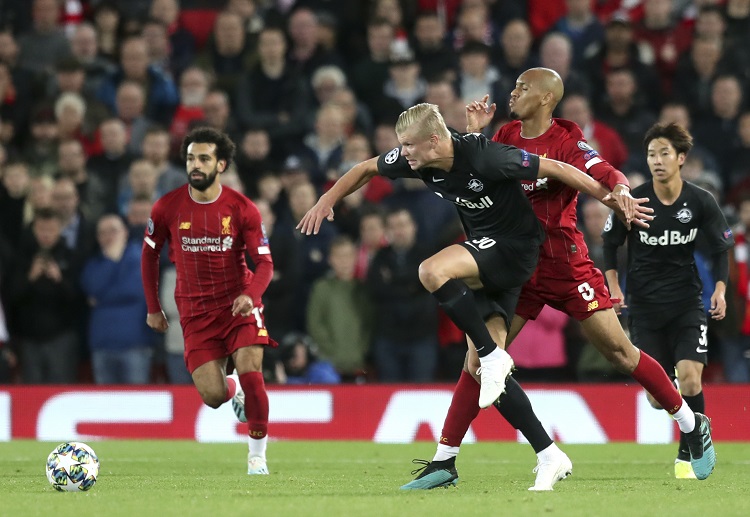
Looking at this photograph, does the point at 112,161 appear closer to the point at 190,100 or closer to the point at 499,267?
the point at 190,100

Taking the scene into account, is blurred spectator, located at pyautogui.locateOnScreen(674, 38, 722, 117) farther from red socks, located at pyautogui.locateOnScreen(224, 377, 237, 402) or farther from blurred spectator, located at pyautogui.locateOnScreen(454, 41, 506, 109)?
red socks, located at pyautogui.locateOnScreen(224, 377, 237, 402)

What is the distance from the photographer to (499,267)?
771cm

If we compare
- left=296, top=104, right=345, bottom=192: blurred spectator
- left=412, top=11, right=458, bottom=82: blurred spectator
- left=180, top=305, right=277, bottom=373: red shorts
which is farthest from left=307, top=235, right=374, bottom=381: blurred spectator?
left=180, top=305, right=277, bottom=373: red shorts

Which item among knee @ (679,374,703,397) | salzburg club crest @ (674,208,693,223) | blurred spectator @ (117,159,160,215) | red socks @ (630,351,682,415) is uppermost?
blurred spectator @ (117,159,160,215)

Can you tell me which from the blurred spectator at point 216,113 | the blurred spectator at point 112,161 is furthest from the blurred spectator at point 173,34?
the blurred spectator at point 112,161

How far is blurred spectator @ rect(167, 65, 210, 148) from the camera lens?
15148 millimetres

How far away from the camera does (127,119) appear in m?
15.3

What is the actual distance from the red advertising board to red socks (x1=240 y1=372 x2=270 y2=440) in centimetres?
353

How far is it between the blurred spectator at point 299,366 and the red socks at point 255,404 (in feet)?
12.2

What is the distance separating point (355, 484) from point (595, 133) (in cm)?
666

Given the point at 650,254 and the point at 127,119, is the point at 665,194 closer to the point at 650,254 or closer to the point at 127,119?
the point at 650,254

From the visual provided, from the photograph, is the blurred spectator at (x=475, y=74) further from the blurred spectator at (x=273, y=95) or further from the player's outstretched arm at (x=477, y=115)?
the player's outstretched arm at (x=477, y=115)

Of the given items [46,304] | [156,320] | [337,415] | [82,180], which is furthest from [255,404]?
[82,180]

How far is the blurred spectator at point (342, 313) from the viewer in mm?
13383
